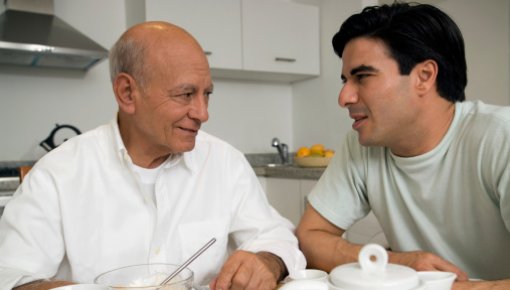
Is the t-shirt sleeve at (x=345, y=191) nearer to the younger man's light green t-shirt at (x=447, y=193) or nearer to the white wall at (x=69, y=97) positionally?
the younger man's light green t-shirt at (x=447, y=193)

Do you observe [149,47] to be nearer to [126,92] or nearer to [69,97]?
[126,92]

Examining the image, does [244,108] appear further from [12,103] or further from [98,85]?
[12,103]

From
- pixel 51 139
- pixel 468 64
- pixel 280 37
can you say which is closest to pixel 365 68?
pixel 468 64

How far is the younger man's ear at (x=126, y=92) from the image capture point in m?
1.13

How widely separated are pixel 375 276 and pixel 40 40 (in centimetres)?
240

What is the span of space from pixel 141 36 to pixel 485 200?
36.4 inches

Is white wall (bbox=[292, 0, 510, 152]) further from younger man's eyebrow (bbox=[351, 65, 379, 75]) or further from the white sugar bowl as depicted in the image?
the white sugar bowl

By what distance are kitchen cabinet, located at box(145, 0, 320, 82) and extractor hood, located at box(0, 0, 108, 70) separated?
49cm

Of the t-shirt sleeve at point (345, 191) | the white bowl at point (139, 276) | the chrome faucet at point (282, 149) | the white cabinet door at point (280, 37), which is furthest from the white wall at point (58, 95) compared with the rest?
the white bowl at point (139, 276)

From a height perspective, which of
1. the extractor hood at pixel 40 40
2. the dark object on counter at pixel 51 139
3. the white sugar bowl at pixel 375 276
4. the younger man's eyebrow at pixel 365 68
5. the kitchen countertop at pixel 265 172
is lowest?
the kitchen countertop at pixel 265 172

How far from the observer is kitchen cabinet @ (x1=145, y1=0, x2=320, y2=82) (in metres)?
2.95

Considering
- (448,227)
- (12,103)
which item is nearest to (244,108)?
(12,103)

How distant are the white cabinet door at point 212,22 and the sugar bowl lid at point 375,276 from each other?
260 centimetres

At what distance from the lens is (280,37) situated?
3.33 meters
